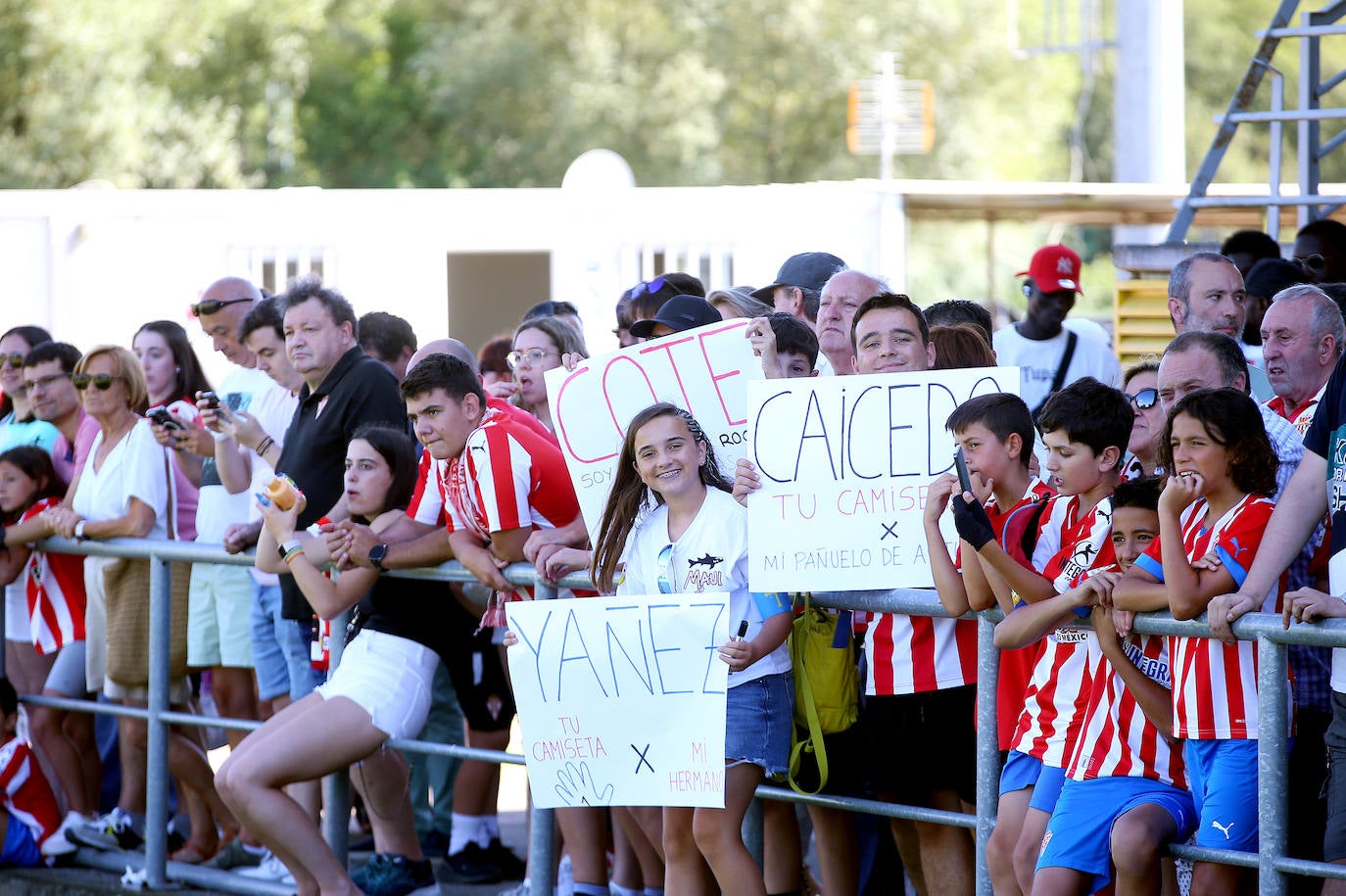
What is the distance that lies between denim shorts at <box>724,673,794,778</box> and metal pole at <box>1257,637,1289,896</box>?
1.35 metres

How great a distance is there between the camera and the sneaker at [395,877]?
6051 mm

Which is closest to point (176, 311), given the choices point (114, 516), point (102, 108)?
point (114, 516)

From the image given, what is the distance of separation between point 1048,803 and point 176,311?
10.7m

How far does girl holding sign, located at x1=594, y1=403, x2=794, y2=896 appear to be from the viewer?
493 cm

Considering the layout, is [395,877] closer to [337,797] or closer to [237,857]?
[337,797]

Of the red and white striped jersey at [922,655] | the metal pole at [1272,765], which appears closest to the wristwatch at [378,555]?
the red and white striped jersey at [922,655]

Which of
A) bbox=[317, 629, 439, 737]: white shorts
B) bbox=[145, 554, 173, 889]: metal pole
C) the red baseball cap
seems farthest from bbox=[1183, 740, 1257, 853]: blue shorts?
the red baseball cap

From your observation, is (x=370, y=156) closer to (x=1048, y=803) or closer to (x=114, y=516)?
(x=114, y=516)

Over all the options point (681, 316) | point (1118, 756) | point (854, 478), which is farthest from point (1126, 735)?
point (681, 316)

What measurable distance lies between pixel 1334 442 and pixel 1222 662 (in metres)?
0.61

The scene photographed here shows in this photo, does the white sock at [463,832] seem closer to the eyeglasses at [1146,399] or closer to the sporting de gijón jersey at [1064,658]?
the sporting de gijón jersey at [1064,658]

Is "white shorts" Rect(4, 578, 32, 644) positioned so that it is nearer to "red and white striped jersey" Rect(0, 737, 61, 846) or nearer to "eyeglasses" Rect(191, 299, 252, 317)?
"red and white striped jersey" Rect(0, 737, 61, 846)

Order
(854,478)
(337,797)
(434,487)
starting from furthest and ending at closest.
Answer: (337,797), (434,487), (854,478)

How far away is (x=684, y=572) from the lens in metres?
5.07
